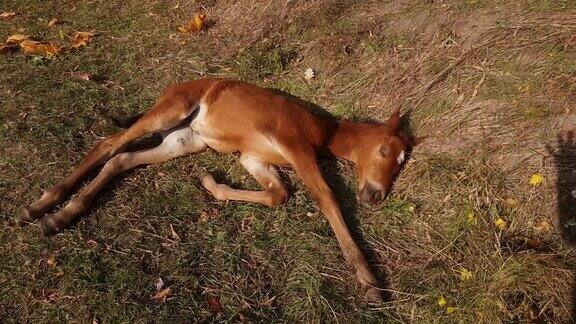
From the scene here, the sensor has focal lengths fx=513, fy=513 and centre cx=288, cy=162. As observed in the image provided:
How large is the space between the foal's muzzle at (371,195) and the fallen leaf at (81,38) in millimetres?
4760

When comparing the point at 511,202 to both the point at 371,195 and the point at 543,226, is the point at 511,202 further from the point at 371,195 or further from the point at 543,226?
the point at 371,195

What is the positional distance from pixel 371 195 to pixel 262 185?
1.14 metres

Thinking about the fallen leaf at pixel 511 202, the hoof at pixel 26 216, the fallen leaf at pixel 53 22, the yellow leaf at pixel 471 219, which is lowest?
the fallen leaf at pixel 511 202

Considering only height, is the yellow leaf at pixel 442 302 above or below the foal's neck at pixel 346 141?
below

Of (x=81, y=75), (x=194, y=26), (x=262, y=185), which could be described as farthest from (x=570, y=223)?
(x=81, y=75)

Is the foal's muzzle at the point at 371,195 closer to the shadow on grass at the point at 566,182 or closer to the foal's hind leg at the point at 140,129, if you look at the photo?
the shadow on grass at the point at 566,182

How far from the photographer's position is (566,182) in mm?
4477

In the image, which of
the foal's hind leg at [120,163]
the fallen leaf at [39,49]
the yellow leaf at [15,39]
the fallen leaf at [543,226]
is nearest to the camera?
the fallen leaf at [543,226]

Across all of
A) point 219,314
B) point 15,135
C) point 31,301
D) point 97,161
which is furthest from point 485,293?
point 15,135

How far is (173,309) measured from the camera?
12.7 ft

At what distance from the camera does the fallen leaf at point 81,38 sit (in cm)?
731

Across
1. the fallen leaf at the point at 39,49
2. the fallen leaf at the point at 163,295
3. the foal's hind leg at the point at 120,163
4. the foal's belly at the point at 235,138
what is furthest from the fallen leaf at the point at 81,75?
the fallen leaf at the point at 163,295

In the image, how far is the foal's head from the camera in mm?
4977

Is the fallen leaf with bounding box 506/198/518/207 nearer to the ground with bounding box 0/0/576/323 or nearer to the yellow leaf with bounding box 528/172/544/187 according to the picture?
the ground with bounding box 0/0/576/323
